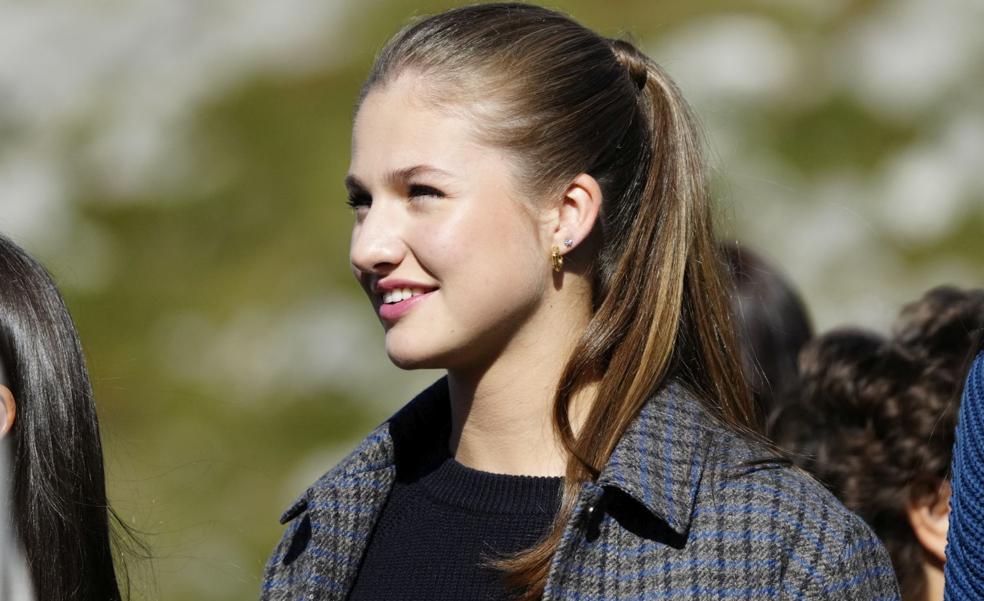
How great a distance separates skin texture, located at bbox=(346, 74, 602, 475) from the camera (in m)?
2.20

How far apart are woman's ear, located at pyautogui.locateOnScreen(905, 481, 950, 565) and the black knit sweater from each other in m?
0.73

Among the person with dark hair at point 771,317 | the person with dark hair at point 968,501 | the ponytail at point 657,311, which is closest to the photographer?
the person with dark hair at point 968,501

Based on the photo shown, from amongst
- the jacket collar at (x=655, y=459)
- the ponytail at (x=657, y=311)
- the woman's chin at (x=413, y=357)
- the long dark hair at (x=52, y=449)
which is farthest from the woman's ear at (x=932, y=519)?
the long dark hair at (x=52, y=449)

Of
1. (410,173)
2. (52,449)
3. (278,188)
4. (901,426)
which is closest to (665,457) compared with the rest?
(410,173)

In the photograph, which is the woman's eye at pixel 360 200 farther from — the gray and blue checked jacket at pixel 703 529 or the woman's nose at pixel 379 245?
the gray and blue checked jacket at pixel 703 529

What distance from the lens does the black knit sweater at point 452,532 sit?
223cm

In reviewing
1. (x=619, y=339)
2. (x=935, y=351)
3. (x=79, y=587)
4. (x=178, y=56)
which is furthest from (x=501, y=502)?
(x=178, y=56)

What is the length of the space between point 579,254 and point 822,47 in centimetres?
470

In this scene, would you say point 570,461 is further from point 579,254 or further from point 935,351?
point 935,351

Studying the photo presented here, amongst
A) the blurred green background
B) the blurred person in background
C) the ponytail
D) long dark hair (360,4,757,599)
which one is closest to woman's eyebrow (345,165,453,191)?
long dark hair (360,4,757,599)

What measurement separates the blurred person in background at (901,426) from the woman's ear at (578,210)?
2.32 ft

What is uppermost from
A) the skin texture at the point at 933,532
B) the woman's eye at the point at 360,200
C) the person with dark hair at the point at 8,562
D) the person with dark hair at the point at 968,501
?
the woman's eye at the point at 360,200

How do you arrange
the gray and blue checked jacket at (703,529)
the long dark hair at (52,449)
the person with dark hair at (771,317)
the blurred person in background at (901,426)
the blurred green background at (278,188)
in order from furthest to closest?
1. the blurred green background at (278,188)
2. the person with dark hair at (771,317)
3. the blurred person in background at (901,426)
4. the long dark hair at (52,449)
5. the gray and blue checked jacket at (703,529)

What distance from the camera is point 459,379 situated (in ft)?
7.73
